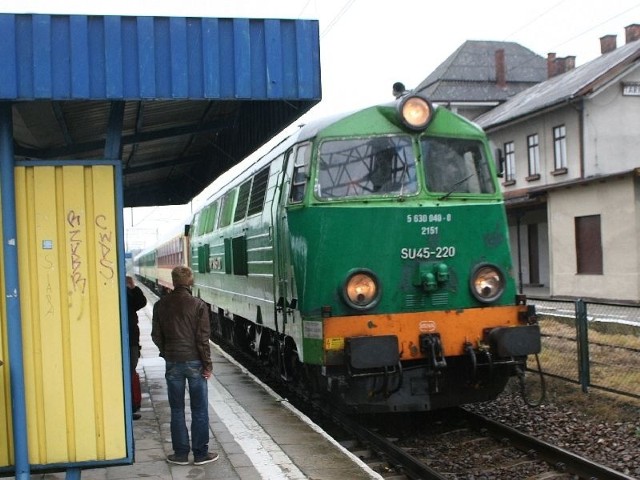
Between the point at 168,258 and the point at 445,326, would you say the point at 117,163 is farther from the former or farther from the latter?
the point at 168,258

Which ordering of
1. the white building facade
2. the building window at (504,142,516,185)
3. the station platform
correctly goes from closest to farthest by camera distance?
the station platform
the white building facade
the building window at (504,142,516,185)

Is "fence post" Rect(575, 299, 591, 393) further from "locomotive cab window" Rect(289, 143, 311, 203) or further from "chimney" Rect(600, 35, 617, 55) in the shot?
"chimney" Rect(600, 35, 617, 55)

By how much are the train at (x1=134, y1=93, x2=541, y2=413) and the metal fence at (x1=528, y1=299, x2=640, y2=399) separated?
2020mm

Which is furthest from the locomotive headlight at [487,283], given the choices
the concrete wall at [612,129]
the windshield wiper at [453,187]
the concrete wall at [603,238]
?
the concrete wall at [612,129]

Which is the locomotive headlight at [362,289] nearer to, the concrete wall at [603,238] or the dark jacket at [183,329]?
the dark jacket at [183,329]

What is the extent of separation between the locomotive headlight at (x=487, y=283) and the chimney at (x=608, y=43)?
2920 cm

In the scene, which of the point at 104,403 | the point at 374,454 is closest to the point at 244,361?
the point at 374,454

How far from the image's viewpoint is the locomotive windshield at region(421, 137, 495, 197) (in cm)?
818

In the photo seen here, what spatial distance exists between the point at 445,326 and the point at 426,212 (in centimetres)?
115

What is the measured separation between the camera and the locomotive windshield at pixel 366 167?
26.2 ft

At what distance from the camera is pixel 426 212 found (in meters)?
7.94

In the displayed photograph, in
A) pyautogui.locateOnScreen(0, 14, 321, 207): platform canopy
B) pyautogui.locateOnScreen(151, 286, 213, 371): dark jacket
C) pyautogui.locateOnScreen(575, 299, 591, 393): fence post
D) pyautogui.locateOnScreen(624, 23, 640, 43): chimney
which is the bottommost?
pyautogui.locateOnScreen(575, 299, 591, 393): fence post

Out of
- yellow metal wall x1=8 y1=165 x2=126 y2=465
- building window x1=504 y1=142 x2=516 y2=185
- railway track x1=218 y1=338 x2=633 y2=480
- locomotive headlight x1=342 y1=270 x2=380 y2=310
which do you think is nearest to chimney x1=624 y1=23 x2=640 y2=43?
building window x1=504 y1=142 x2=516 y2=185

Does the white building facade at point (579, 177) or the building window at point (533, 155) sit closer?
the white building facade at point (579, 177)
